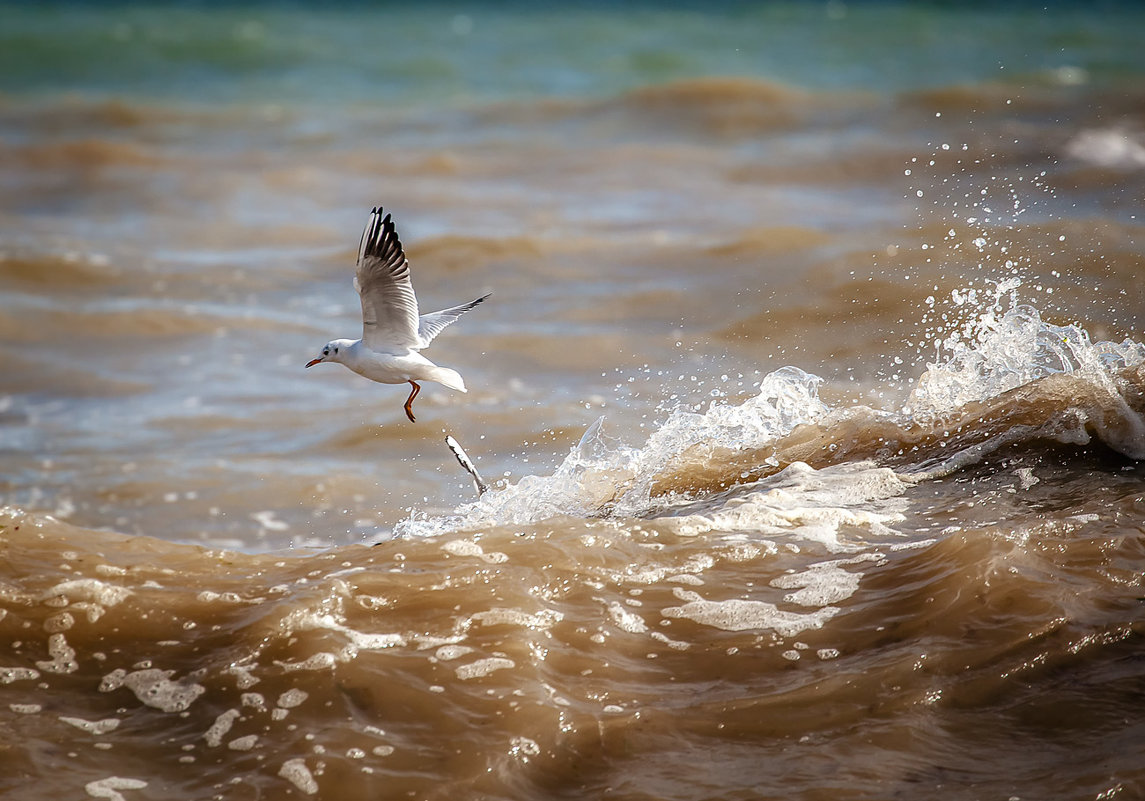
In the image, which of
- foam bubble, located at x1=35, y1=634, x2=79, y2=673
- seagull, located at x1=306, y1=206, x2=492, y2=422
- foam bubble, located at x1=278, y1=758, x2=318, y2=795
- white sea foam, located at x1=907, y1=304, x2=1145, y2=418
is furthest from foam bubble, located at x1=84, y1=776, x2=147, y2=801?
white sea foam, located at x1=907, y1=304, x2=1145, y2=418

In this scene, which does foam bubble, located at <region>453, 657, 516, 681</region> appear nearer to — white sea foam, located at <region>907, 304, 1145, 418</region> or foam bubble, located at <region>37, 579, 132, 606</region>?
foam bubble, located at <region>37, 579, 132, 606</region>

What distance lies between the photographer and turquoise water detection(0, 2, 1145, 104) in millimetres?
17156

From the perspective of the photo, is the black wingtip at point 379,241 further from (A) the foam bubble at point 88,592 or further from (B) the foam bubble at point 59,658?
(B) the foam bubble at point 59,658

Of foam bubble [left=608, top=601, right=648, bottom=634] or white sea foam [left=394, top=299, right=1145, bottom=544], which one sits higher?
white sea foam [left=394, top=299, right=1145, bottom=544]

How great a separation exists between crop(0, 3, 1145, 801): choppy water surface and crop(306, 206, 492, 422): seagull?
626 millimetres

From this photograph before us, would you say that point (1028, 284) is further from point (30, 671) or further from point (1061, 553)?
point (30, 671)

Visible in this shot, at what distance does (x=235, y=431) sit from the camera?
22.9 feet

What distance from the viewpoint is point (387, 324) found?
4.70m

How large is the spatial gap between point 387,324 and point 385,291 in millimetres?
165

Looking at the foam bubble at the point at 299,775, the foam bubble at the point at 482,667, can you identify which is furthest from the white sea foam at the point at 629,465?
the foam bubble at the point at 299,775

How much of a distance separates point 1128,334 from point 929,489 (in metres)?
3.13

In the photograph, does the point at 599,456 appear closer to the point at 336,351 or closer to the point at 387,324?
the point at 387,324

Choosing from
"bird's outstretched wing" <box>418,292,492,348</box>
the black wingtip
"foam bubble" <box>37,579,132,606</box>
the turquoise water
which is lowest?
"foam bubble" <box>37,579,132,606</box>

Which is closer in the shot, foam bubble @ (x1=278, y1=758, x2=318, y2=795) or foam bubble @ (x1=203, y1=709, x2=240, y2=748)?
foam bubble @ (x1=278, y1=758, x2=318, y2=795)
